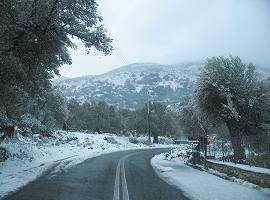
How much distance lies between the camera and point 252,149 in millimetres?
19578

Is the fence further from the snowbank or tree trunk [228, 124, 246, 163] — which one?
the snowbank

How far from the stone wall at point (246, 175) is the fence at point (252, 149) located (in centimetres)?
→ 75

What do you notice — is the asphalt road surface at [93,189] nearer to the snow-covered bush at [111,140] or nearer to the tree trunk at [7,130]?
the tree trunk at [7,130]

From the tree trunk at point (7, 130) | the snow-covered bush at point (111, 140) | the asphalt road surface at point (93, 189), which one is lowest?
the asphalt road surface at point (93, 189)

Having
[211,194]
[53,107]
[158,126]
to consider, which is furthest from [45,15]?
[158,126]

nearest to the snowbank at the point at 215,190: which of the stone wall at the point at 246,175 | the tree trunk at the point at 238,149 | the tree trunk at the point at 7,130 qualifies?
the stone wall at the point at 246,175

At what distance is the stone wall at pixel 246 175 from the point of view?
621 inches

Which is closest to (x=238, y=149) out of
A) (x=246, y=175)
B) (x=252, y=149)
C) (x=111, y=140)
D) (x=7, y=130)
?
(x=252, y=149)

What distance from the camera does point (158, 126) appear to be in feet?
341

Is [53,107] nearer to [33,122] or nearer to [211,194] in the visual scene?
[33,122]

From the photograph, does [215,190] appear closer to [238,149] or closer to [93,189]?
[93,189]

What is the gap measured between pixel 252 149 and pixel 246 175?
182 centimetres

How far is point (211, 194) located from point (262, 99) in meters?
15.5

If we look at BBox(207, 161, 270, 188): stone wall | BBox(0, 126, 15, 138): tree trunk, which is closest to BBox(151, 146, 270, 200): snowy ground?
BBox(207, 161, 270, 188): stone wall
